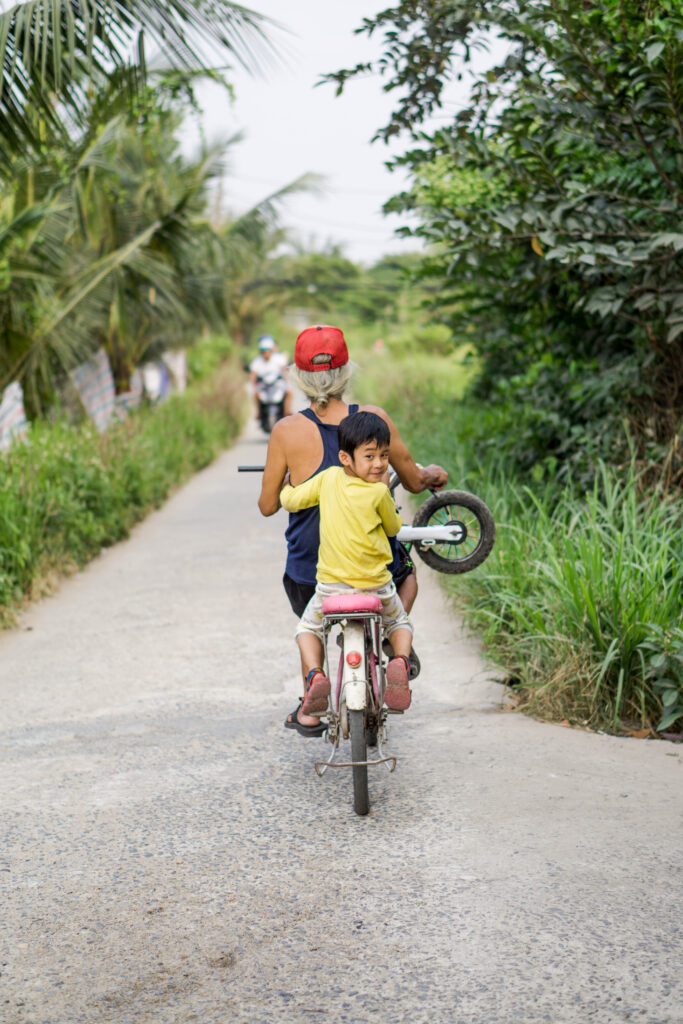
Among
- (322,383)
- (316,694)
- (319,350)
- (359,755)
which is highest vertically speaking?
(319,350)

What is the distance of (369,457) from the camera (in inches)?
151

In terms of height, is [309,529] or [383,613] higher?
[309,529]

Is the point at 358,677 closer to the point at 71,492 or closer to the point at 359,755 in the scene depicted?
the point at 359,755

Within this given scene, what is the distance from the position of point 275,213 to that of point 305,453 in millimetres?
18599

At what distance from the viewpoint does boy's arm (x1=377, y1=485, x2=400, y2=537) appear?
3.91 meters

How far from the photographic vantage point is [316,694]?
3969 millimetres

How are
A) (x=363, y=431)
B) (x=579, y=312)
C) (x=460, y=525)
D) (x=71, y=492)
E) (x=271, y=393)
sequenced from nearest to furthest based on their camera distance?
1. (x=363, y=431)
2. (x=460, y=525)
3. (x=579, y=312)
4. (x=71, y=492)
5. (x=271, y=393)

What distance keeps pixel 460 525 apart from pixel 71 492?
5339 millimetres

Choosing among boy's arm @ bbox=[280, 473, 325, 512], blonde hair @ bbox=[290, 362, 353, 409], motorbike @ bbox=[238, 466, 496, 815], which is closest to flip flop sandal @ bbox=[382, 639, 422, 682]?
motorbike @ bbox=[238, 466, 496, 815]

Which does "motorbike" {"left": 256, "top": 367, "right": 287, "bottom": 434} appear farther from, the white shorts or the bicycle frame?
the bicycle frame

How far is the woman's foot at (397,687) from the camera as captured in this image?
3.91 meters

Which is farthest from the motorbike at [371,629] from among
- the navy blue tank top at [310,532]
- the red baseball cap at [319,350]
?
the red baseball cap at [319,350]

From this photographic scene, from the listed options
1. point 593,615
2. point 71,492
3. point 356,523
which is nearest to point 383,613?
point 356,523

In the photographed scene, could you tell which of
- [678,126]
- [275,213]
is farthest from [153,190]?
[678,126]
